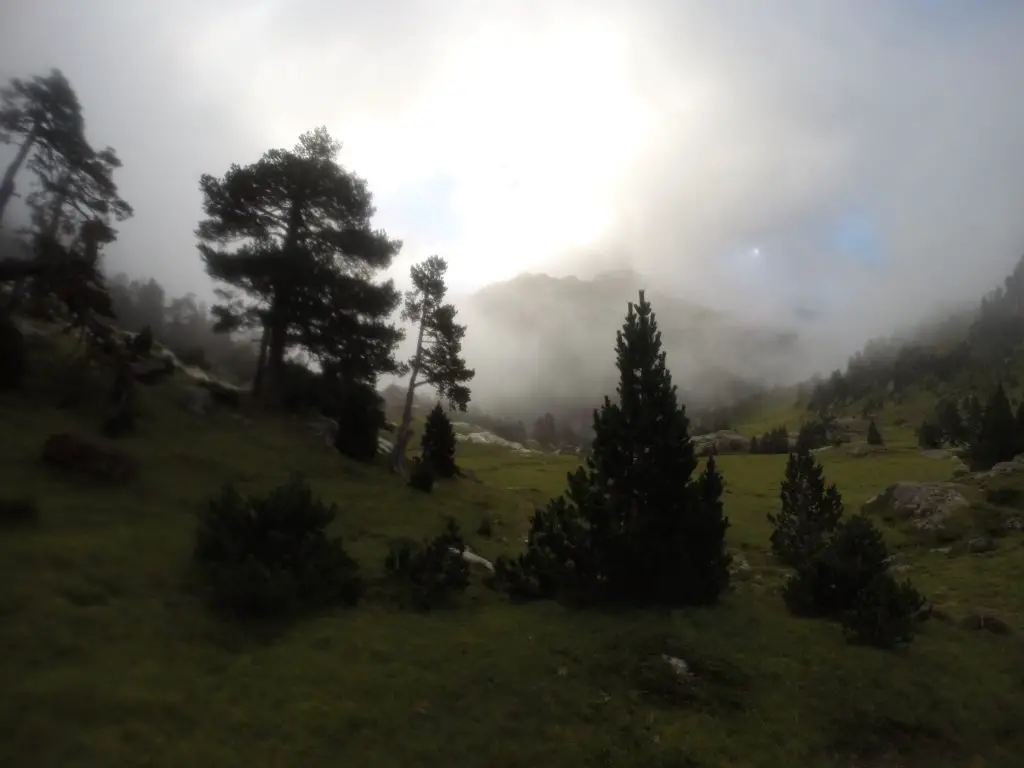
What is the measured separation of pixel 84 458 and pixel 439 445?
83.0ft

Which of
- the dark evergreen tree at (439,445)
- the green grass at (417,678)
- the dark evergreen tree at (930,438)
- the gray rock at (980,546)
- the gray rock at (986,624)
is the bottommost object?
the green grass at (417,678)

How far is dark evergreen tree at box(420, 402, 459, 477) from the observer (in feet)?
146

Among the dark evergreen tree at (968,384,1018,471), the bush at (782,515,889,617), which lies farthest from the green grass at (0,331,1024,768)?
the dark evergreen tree at (968,384,1018,471)

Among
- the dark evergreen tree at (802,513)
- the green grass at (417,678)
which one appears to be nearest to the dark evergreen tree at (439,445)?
the dark evergreen tree at (802,513)

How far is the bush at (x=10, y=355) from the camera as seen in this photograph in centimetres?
2548

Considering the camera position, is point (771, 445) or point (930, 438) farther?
point (771, 445)

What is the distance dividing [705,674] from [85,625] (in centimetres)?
1392

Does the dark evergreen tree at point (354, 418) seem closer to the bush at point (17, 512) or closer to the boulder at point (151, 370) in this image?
the boulder at point (151, 370)

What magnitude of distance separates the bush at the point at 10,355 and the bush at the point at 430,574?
19123mm

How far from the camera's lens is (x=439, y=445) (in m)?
44.7

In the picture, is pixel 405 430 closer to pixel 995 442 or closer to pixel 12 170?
pixel 12 170

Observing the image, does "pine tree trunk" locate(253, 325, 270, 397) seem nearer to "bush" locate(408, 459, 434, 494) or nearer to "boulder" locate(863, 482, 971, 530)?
"bush" locate(408, 459, 434, 494)

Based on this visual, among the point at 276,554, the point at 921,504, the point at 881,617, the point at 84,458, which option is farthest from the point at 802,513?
the point at 84,458

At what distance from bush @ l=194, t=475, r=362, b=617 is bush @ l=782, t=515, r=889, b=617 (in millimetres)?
14226
